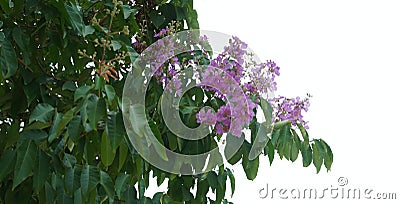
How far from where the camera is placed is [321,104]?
174 centimetres

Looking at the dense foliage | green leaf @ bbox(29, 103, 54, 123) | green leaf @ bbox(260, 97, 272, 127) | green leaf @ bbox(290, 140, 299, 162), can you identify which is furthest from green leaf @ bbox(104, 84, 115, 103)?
green leaf @ bbox(290, 140, 299, 162)

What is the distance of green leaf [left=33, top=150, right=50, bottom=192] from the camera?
2.95 ft

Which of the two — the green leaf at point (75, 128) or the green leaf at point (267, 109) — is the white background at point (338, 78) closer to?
the green leaf at point (267, 109)

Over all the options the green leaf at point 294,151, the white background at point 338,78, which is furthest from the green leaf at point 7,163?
the white background at point 338,78

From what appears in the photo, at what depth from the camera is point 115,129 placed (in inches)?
32.6

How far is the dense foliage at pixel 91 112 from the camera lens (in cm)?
89

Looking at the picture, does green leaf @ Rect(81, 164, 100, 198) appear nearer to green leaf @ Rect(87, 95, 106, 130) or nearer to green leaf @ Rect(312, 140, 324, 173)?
green leaf @ Rect(87, 95, 106, 130)

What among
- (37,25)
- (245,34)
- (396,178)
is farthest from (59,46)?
(396,178)

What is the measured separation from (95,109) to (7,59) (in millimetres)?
223

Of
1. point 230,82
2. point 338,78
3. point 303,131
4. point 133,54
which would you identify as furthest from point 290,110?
point 338,78

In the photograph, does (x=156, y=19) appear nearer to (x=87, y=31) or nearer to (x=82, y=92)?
(x=87, y=31)

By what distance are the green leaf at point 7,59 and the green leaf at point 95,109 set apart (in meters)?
0.19

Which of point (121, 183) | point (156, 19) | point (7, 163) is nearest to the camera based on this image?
point (7, 163)

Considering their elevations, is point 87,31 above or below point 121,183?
above
